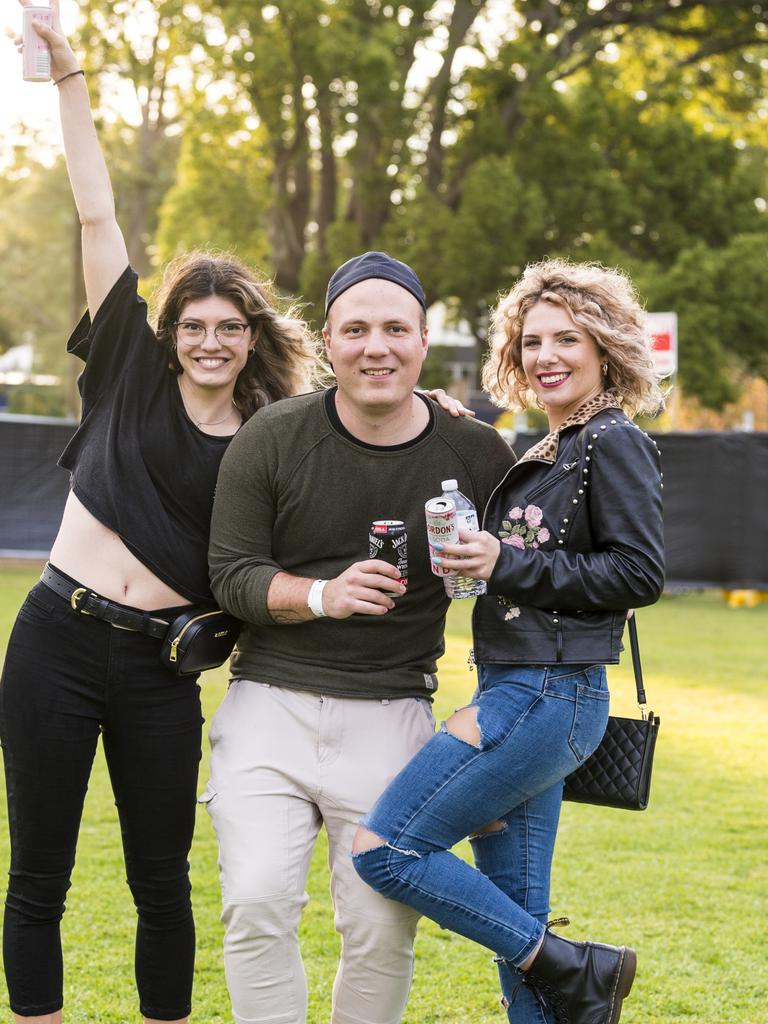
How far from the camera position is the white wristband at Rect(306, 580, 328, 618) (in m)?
3.34

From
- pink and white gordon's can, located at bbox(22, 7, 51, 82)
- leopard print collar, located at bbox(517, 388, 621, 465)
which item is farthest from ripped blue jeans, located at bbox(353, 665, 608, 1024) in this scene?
pink and white gordon's can, located at bbox(22, 7, 51, 82)

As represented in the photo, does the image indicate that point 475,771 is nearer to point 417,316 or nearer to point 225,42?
point 417,316

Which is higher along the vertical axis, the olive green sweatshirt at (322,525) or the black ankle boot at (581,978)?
the olive green sweatshirt at (322,525)

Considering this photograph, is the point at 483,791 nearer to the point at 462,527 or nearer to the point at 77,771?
the point at 462,527

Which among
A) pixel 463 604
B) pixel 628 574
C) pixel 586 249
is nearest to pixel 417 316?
pixel 628 574

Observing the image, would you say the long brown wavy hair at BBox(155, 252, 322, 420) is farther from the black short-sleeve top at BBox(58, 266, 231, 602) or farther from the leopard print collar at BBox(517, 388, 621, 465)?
the leopard print collar at BBox(517, 388, 621, 465)

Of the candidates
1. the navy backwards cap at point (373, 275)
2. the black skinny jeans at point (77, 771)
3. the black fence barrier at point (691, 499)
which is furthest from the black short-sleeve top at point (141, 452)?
the black fence barrier at point (691, 499)

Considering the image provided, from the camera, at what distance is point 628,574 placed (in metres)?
3.18

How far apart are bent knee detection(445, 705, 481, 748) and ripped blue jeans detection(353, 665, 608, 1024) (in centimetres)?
1

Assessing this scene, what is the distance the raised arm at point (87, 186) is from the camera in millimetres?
3846

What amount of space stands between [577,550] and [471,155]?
20914 mm

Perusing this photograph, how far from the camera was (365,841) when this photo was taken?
10.9ft

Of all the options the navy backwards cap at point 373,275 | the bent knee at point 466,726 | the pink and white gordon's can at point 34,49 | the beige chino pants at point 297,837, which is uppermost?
the pink and white gordon's can at point 34,49

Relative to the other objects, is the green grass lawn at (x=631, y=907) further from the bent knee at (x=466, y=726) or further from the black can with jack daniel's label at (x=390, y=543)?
the black can with jack daniel's label at (x=390, y=543)
